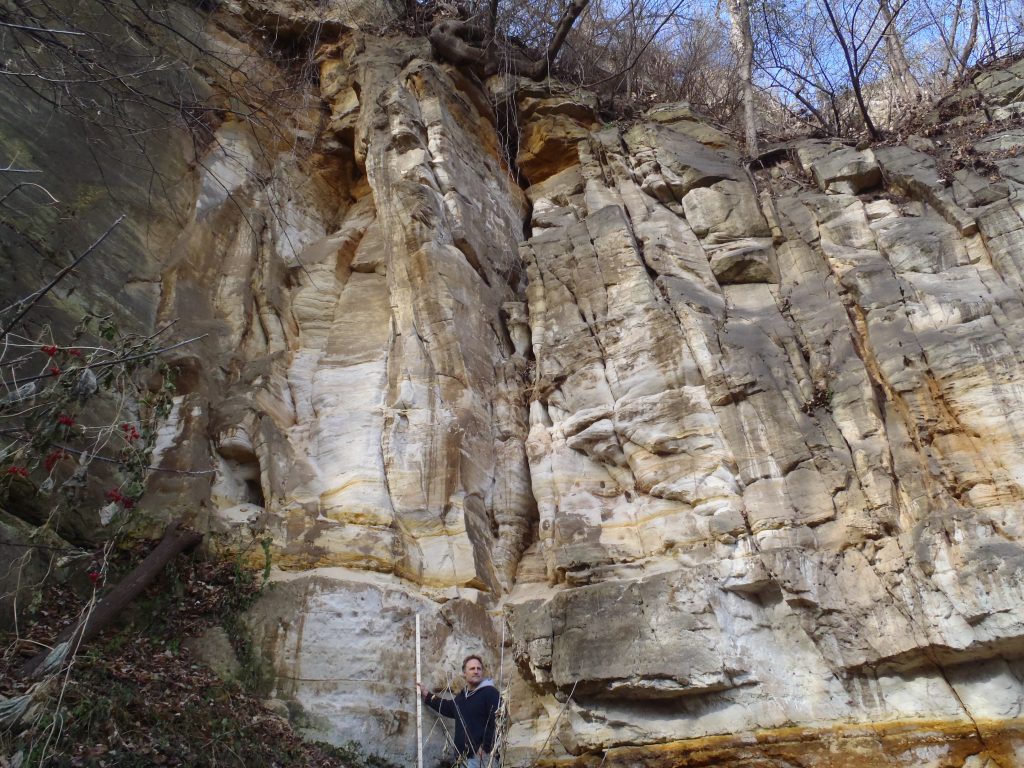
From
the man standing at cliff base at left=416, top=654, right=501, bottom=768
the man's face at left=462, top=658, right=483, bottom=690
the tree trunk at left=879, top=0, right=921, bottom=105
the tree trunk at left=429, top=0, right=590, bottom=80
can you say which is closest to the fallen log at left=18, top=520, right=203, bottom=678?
the man standing at cliff base at left=416, top=654, right=501, bottom=768

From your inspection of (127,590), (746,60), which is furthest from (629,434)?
(746,60)

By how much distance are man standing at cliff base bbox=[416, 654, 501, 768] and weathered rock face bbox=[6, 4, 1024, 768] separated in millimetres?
649

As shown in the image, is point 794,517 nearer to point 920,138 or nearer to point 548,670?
point 548,670

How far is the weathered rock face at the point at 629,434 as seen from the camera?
20.1 ft

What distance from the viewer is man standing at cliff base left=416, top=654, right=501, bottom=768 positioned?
5.88 metres

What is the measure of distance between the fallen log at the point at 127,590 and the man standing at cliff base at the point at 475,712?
2.43 meters

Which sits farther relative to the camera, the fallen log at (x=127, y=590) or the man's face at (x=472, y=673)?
the man's face at (x=472, y=673)

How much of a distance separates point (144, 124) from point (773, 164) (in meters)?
9.02

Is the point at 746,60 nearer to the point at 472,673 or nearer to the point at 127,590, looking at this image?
the point at 472,673

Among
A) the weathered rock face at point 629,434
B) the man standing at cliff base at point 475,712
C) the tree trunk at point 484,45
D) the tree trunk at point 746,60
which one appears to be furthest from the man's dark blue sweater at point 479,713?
the tree trunk at point 484,45

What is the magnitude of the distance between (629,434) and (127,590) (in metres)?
4.87

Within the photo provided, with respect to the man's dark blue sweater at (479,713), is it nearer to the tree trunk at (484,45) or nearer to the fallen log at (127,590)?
the fallen log at (127,590)

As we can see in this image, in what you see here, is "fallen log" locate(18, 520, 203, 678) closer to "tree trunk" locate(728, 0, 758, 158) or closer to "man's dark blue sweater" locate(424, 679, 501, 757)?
"man's dark blue sweater" locate(424, 679, 501, 757)

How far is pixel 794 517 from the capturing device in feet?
22.6
